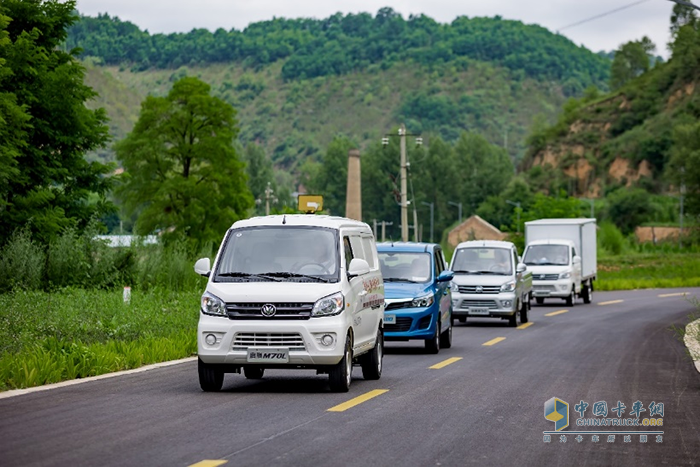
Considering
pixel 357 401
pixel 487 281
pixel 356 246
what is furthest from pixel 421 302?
pixel 487 281

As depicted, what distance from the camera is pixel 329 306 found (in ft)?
45.0

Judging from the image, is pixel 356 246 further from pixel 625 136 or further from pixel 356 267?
pixel 625 136

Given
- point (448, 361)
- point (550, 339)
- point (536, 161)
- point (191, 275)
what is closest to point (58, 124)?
point (191, 275)

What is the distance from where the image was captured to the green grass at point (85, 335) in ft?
48.7

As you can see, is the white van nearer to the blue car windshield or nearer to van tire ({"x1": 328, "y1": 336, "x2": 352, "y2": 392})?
van tire ({"x1": 328, "y1": 336, "x2": 352, "y2": 392})

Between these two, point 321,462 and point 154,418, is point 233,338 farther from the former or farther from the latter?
point 321,462

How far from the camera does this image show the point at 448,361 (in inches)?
770

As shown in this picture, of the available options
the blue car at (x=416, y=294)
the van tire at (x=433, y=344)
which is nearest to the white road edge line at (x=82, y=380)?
the blue car at (x=416, y=294)

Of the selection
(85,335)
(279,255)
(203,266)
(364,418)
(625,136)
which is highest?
(625,136)

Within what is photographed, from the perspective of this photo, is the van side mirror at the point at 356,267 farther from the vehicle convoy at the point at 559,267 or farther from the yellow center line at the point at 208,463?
the vehicle convoy at the point at 559,267

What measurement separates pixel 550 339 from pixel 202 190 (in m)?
44.3

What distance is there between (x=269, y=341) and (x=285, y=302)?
470 mm

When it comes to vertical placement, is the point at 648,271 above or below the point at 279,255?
below

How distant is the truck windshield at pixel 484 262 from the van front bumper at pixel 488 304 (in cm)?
84
